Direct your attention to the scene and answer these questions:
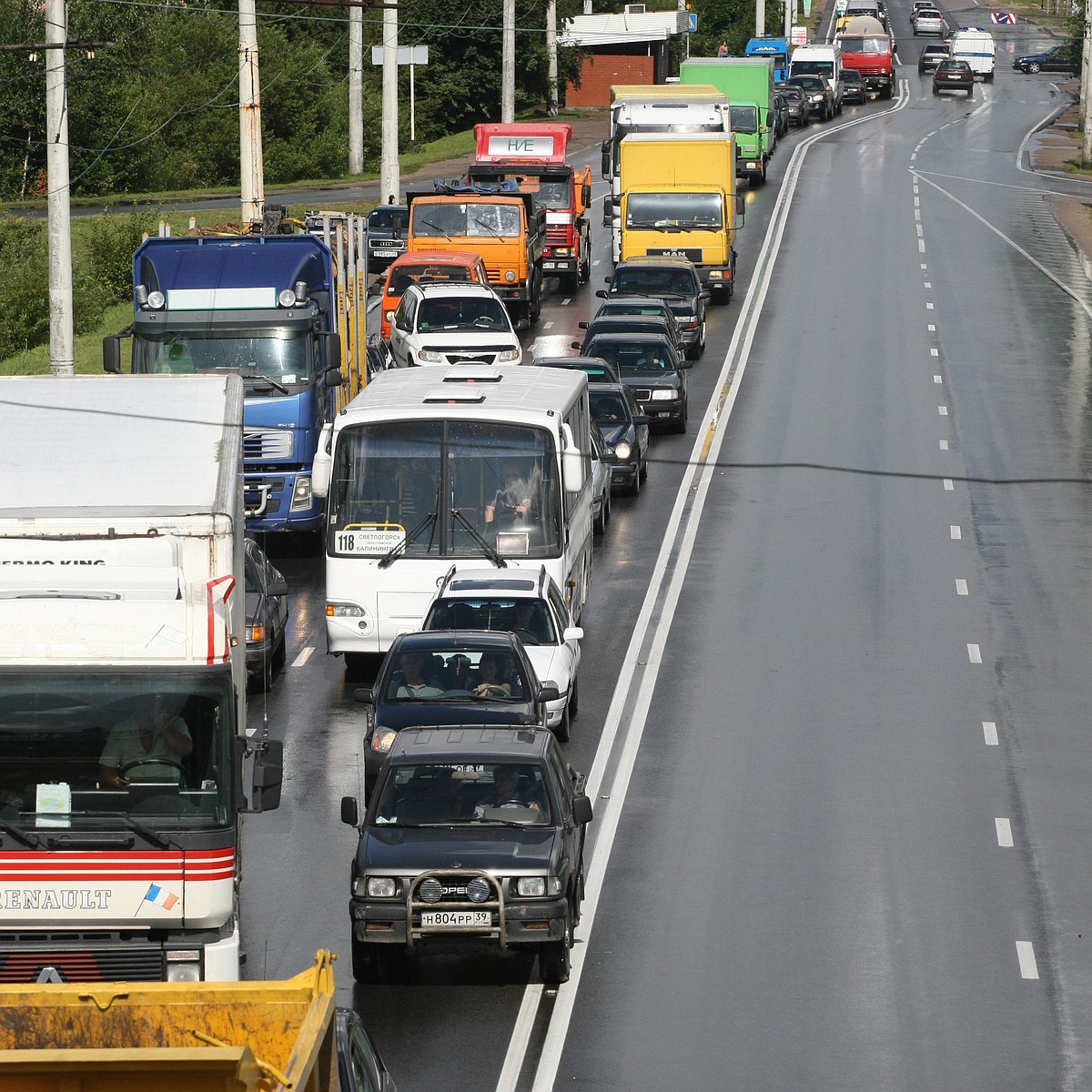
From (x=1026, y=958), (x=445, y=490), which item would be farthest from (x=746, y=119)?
(x=1026, y=958)

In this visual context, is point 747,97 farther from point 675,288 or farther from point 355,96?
point 675,288

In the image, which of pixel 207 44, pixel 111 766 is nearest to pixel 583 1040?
pixel 111 766

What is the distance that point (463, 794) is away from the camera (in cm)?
1477

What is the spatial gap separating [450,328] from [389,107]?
19449mm

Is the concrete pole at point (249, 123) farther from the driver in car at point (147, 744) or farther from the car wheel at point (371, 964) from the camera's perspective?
the driver in car at point (147, 744)

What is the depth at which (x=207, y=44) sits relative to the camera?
290ft

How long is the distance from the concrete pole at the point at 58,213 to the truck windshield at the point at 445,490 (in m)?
8.28

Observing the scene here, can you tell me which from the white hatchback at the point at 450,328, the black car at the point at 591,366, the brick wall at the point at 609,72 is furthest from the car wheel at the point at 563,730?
the brick wall at the point at 609,72

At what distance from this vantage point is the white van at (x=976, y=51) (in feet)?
376

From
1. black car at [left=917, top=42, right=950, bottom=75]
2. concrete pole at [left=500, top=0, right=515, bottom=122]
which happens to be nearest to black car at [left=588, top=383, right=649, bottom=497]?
concrete pole at [left=500, top=0, right=515, bottom=122]

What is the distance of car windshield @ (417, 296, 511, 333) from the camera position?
3866 cm

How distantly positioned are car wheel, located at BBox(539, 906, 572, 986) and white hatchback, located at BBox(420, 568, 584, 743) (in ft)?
18.5

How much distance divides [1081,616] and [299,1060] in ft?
62.4

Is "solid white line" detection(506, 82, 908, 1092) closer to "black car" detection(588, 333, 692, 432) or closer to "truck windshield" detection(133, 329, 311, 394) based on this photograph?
"black car" detection(588, 333, 692, 432)
